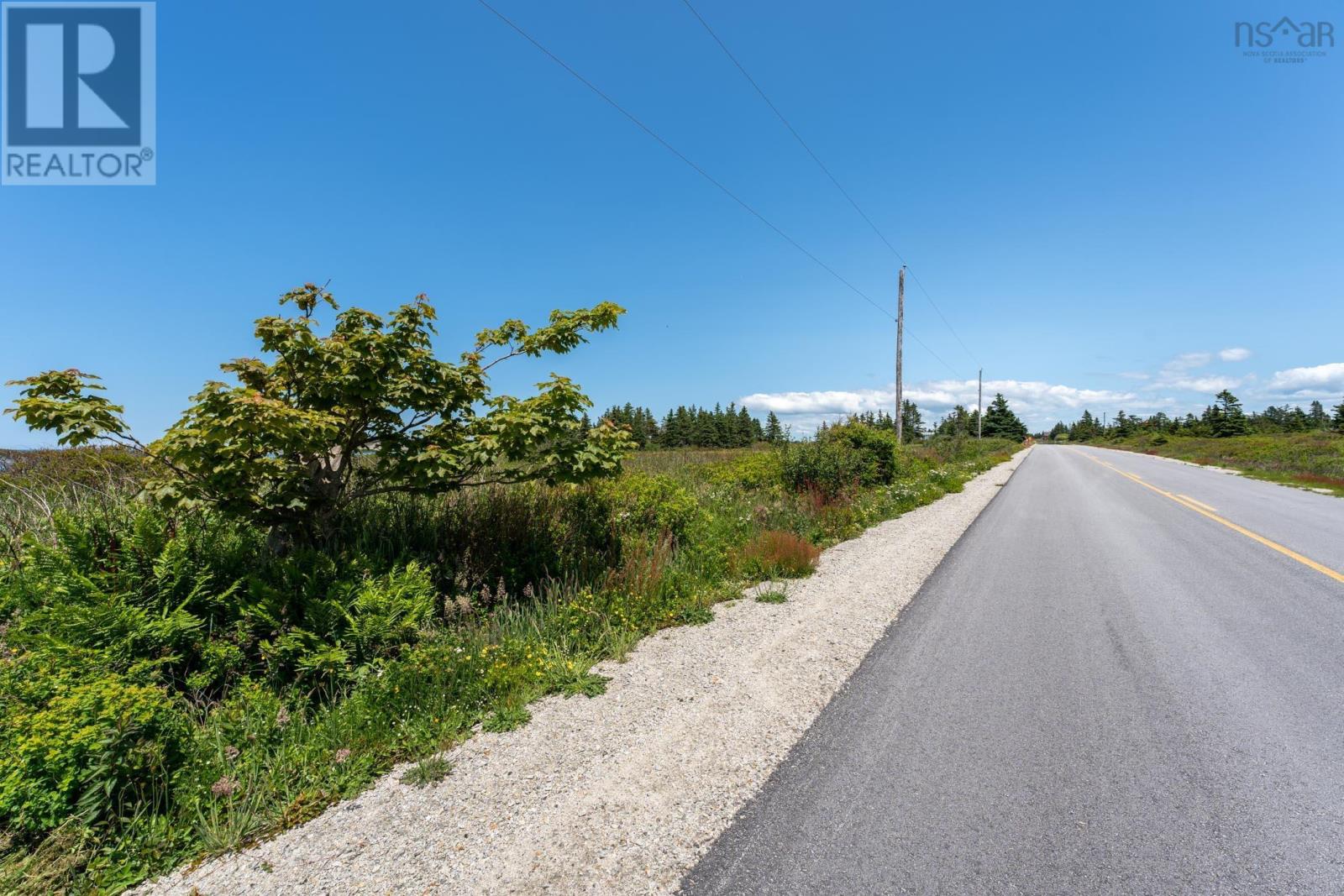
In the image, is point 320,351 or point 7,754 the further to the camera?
point 320,351

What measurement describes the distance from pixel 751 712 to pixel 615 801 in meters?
1.14

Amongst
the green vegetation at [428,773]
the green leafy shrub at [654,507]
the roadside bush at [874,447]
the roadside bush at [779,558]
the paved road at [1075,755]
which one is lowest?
the green vegetation at [428,773]

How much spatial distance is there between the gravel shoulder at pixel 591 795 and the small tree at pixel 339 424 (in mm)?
2348

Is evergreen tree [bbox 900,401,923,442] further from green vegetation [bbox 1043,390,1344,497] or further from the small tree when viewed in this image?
the small tree

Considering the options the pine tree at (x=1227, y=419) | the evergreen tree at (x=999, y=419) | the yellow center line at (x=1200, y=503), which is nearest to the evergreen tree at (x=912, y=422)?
the evergreen tree at (x=999, y=419)

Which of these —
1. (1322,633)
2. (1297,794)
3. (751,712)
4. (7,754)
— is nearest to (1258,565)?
(1322,633)

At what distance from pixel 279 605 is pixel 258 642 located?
353 millimetres

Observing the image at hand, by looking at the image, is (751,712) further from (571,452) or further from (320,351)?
(320,351)

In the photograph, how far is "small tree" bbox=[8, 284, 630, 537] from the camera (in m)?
3.73

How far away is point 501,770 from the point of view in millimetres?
2885

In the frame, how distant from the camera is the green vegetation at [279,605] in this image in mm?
2590

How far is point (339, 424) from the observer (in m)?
4.22

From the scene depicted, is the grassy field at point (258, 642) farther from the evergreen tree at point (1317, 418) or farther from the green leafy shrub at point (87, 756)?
the evergreen tree at point (1317, 418)

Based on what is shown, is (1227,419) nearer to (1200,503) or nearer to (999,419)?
(999,419)
